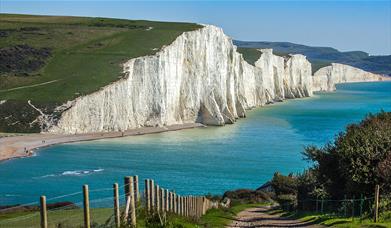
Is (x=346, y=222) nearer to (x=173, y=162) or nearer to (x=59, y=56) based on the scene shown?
(x=173, y=162)

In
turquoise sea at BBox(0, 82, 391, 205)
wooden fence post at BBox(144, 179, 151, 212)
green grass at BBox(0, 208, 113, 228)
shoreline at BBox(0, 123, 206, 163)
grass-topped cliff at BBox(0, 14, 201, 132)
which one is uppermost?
grass-topped cliff at BBox(0, 14, 201, 132)

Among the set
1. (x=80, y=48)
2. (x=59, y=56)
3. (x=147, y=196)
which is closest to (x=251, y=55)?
(x=80, y=48)

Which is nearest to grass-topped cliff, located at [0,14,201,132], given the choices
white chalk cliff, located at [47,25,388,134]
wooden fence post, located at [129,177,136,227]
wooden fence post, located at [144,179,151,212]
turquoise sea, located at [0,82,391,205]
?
white chalk cliff, located at [47,25,388,134]

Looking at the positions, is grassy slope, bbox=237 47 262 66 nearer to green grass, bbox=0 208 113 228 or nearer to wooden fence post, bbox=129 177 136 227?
green grass, bbox=0 208 113 228

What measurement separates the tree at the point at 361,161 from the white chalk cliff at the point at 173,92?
208ft

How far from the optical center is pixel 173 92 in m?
101

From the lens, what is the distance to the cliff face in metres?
87.1

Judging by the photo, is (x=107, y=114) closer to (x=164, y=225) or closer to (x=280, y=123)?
(x=280, y=123)

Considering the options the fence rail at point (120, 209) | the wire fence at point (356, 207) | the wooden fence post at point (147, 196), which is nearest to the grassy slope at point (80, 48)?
the wire fence at point (356, 207)

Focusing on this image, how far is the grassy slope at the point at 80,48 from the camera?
90.1m

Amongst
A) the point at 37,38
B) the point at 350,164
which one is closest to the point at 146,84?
the point at 37,38

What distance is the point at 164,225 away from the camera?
13141 millimetres

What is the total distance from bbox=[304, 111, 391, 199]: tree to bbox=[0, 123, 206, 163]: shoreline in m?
48.0

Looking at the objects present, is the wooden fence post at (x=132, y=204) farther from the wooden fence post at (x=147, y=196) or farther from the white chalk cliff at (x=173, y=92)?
the white chalk cliff at (x=173, y=92)
